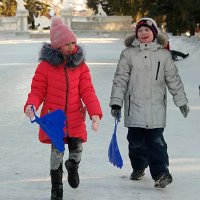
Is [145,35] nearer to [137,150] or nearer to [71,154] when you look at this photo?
[137,150]

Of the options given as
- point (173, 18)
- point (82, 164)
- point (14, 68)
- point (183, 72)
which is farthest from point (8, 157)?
point (173, 18)

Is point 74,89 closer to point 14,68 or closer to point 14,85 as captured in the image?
point 14,85

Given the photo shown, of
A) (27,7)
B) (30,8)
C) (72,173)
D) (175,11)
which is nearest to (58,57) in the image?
(72,173)

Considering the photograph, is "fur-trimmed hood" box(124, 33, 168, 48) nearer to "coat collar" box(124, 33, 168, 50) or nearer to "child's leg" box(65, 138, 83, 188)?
"coat collar" box(124, 33, 168, 50)

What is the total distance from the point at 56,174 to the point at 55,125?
0.41 metres

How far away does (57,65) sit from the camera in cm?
493

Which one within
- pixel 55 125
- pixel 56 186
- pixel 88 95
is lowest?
pixel 56 186

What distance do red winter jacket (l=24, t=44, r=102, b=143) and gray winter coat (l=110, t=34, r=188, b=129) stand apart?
0.47 metres

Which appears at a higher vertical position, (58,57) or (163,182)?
(58,57)

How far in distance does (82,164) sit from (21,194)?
4.19 ft

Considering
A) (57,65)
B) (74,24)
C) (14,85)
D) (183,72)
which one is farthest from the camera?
(74,24)

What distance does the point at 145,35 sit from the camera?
5422 mm

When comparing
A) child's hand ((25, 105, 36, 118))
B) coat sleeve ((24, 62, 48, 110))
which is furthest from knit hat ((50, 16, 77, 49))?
child's hand ((25, 105, 36, 118))

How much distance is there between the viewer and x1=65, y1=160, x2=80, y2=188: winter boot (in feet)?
16.9
